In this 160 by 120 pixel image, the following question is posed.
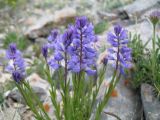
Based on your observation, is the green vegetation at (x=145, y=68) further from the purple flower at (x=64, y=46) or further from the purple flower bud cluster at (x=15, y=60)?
the purple flower bud cluster at (x=15, y=60)

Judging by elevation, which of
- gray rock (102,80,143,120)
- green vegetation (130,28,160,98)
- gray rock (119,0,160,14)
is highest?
gray rock (119,0,160,14)

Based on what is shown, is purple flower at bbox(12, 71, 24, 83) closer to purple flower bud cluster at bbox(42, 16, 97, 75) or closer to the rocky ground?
purple flower bud cluster at bbox(42, 16, 97, 75)

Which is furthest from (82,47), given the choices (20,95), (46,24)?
(46,24)

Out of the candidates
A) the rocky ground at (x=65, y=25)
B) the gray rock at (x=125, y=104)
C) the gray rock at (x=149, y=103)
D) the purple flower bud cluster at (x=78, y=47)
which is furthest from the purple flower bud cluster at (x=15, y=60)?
the gray rock at (x=149, y=103)

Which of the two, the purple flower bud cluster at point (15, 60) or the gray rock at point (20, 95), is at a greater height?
the purple flower bud cluster at point (15, 60)

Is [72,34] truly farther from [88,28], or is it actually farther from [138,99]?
[138,99]

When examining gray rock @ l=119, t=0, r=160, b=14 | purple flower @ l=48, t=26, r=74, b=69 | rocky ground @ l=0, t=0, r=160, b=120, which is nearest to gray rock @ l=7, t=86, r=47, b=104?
rocky ground @ l=0, t=0, r=160, b=120

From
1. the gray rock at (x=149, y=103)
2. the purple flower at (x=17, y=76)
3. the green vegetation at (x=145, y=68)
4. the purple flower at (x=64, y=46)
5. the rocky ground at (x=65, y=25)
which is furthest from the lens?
the rocky ground at (x=65, y=25)
